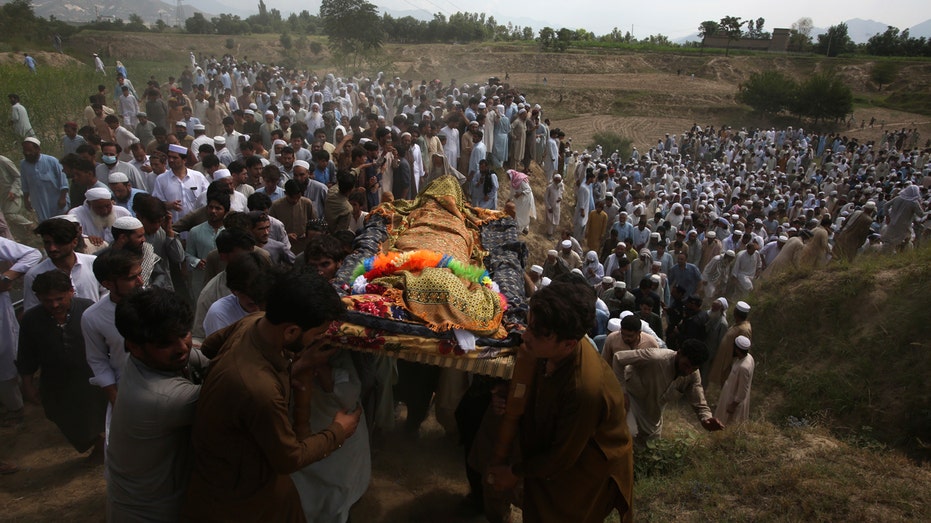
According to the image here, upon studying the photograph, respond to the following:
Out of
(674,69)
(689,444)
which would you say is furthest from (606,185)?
(674,69)

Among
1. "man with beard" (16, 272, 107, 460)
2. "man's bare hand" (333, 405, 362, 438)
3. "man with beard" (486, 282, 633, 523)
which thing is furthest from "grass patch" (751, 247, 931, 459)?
"man with beard" (16, 272, 107, 460)

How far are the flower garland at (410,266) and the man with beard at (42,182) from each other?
4.74 meters

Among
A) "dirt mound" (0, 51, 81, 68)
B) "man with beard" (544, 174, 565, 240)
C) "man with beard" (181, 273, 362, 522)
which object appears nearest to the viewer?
"man with beard" (181, 273, 362, 522)

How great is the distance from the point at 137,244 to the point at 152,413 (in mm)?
2229

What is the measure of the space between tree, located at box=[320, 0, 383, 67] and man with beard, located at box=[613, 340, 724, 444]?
30891 millimetres

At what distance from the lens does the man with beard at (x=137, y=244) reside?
3.77 meters

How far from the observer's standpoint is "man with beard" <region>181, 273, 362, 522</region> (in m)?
2.02

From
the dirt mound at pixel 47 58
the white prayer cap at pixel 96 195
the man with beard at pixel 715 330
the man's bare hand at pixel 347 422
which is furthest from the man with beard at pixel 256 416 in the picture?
the dirt mound at pixel 47 58

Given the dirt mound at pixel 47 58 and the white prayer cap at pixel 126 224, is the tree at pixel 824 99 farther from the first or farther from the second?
the dirt mound at pixel 47 58

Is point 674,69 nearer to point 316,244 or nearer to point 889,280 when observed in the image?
point 889,280

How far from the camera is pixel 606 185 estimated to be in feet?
47.8

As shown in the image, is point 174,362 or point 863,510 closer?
point 174,362

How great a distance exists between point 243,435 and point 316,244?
79.5 inches

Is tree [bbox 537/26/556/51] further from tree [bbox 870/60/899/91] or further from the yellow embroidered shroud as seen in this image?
the yellow embroidered shroud
